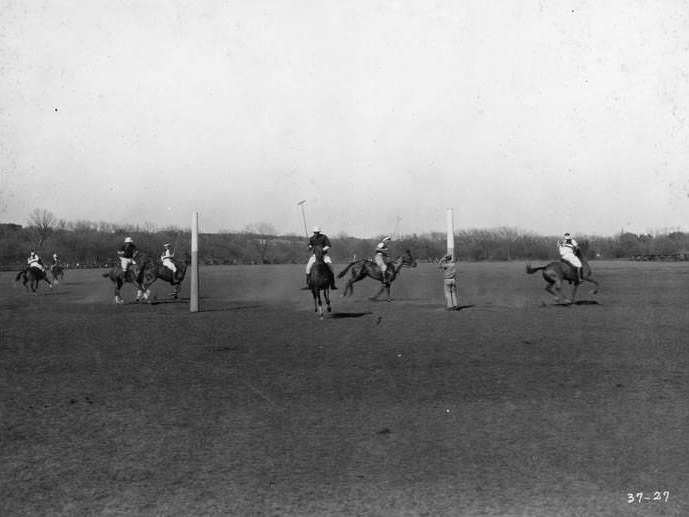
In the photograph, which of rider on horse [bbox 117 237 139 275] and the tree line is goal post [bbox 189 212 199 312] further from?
the tree line

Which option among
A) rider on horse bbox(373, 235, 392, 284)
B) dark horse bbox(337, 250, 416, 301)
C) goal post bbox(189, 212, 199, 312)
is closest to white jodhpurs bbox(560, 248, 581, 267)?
dark horse bbox(337, 250, 416, 301)

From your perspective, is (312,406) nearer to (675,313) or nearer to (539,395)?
(539,395)

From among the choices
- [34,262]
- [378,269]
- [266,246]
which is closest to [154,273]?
[378,269]

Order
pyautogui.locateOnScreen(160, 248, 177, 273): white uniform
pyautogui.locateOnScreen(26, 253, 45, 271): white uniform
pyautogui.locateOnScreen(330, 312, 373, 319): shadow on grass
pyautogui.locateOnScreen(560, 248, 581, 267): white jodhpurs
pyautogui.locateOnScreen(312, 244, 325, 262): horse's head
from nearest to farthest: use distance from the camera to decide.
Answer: pyautogui.locateOnScreen(312, 244, 325, 262): horse's head → pyautogui.locateOnScreen(330, 312, 373, 319): shadow on grass → pyautogui.locateOnScreen(560, 248, 581, 267): white jodhpurs → pyautogui.locateOnScreen(160, 248, 177, 273): white uniform → pyautogui.locateOnScreen(26, 253, 45, 271): white uniform

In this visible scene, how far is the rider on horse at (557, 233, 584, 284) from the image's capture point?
1958 cm

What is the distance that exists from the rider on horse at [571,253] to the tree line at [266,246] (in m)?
54.0

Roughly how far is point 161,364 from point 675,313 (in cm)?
1342

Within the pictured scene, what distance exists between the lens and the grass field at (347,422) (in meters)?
4.45

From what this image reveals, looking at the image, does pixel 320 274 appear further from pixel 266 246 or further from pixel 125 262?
pixel 266 246

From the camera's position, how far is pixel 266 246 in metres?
102

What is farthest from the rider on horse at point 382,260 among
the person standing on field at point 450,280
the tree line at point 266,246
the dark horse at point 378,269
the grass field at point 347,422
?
the tree line at point 266,246

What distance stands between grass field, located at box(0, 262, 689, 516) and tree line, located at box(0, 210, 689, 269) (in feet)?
207

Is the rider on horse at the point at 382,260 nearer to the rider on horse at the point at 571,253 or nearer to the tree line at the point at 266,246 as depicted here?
the rider on horse at the point at 571,253

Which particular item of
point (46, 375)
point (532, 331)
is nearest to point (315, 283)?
point (532, 331)
